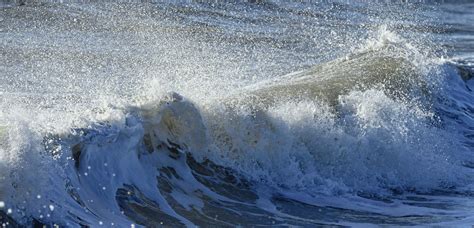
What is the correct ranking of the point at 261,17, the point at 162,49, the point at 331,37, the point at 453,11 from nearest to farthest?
the point at 162,49 → the point at 331,37 → the point at 261,17 → the point at 453,11

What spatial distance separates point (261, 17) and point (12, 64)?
11.6 m


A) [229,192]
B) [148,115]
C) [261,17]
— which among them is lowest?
[261,17]

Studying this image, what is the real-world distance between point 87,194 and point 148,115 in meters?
2.03

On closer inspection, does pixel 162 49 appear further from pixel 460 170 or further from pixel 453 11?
pixel 453 11

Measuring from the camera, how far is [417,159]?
12.9 meters

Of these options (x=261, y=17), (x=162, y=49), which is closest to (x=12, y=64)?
(x=162, y=49)

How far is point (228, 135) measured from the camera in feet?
37.6

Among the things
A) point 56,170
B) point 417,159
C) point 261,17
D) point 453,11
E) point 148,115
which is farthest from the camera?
point 453,11

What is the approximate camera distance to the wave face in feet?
29.9

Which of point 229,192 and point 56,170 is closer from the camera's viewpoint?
point 56,170

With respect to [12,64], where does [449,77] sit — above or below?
above

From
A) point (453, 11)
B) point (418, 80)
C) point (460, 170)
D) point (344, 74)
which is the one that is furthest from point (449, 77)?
point (453, 11)

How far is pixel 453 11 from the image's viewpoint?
110 ft

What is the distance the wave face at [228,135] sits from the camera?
29.9 ft
